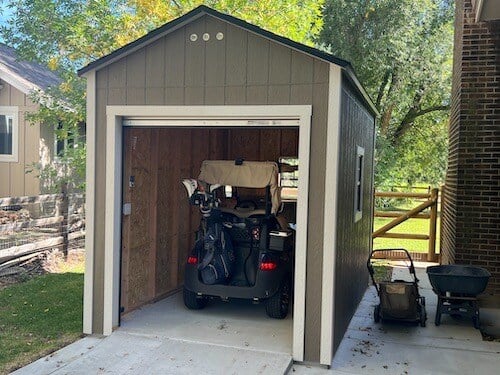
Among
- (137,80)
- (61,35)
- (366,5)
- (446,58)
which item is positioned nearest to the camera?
(137,80)

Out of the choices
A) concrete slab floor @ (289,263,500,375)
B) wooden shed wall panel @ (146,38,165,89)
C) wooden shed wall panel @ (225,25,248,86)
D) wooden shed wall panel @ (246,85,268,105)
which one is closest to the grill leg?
concrete slab floor @ (289,263,500,375)

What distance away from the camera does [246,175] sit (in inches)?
261

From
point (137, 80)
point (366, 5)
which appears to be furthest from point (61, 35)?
point (366, 5)

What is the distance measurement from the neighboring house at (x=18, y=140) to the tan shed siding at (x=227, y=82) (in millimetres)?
7387

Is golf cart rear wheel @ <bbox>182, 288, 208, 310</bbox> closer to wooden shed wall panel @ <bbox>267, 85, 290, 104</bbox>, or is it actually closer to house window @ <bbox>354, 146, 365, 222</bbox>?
house window @ <bbox>354, 146, 365, 222</bbox>

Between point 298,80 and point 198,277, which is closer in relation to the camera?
point 298,80

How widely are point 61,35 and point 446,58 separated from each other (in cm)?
1217

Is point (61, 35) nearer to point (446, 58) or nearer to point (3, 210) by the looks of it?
point (3, 210)

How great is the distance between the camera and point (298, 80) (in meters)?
5.08

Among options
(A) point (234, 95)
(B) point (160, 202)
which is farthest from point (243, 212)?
(A) point (234, 95)

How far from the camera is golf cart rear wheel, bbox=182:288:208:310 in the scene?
6.57 metres

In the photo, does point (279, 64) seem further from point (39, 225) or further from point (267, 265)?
point (39, 225)

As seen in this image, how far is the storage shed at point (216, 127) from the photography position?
199 inches

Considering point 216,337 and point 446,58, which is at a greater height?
point 446,58
